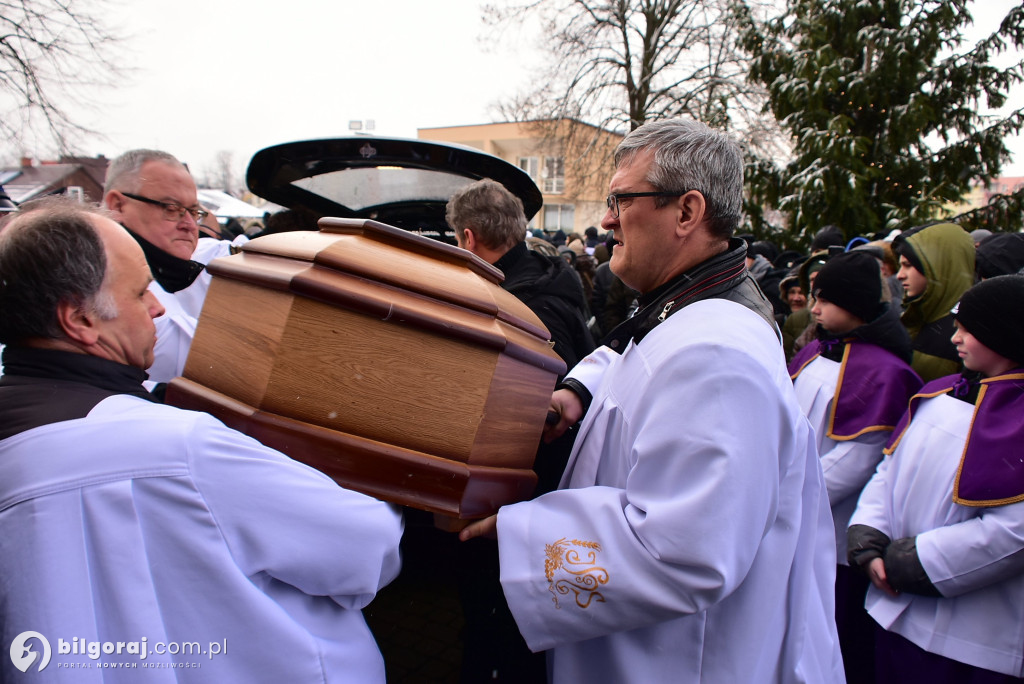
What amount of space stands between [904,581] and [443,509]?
6.02 feet

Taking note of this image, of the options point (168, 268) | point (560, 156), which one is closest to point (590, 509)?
point (168, 268)

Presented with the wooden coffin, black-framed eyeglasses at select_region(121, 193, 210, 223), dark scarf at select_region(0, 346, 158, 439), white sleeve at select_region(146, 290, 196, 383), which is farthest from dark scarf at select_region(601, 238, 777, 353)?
black-framed eyeglasses at select_region(121, 193, 210, 223)

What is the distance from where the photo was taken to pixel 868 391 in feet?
8.99

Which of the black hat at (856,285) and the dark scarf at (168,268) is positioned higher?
the black hat at (856,285)

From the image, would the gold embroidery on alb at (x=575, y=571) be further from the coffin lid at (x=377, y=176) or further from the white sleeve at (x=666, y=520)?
the coffin lid at (x=377, y=176)

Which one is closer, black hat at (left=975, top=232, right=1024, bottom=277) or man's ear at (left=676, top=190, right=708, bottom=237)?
man's ear at (left=676, top=190, right=708, bottom=237)

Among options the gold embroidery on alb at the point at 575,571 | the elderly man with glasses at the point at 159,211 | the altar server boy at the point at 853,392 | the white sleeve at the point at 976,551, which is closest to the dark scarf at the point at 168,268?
the elderly man with glasses at the point at 159,211

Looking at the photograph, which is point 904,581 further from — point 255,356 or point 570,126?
point 570,126

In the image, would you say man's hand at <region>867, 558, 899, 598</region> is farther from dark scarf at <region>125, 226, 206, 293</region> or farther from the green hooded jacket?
dark scarf at <region>125, 226, 206, 293</region>

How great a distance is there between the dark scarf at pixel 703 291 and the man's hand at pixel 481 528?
62 cm

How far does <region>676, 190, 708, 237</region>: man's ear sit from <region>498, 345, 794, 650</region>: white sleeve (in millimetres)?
395

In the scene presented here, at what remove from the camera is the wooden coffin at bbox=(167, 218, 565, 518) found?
3.89 ft

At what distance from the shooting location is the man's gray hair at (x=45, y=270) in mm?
1257

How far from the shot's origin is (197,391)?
1304 mm
